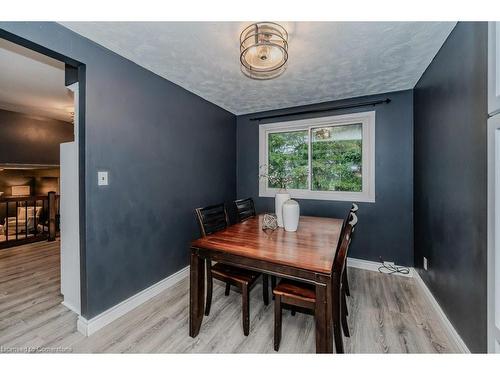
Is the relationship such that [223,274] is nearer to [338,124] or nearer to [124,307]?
[124,307]

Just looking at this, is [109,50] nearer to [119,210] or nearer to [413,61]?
[119,210]

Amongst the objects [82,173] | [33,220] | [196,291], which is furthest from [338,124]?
[33,220]

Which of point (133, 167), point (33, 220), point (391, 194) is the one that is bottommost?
point (33, 220)

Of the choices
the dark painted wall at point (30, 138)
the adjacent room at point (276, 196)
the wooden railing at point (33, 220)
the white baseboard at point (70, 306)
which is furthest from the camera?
the wooden railing at point (33, 220)

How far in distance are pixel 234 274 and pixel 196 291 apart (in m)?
0.34

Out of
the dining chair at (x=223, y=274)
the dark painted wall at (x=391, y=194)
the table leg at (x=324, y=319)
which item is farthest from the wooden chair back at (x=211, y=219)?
the dark painted wall at (x=391, y=194)

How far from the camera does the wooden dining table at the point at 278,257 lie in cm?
120

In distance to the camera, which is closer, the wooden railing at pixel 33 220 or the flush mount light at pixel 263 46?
the flush mount light at pixel 263 46

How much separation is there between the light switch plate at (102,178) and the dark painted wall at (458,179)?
8.63ft

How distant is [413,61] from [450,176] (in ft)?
3.83

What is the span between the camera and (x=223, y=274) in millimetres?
1848

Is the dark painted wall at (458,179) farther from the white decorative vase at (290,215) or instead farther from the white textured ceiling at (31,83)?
the white textured ceiling at (31,83)

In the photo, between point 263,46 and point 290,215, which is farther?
point 290,215
